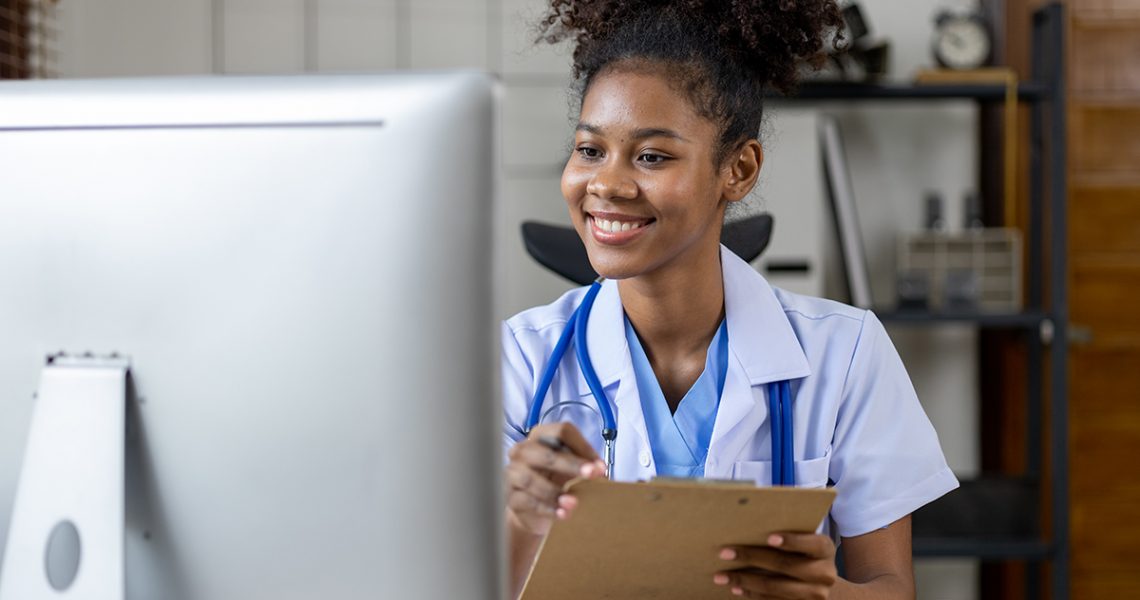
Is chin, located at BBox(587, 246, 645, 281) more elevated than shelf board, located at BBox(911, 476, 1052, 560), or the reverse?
chin, located at BBox(587, 246, 645, 281)

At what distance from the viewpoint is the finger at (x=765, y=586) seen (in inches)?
36.6

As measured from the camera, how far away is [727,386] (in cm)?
126

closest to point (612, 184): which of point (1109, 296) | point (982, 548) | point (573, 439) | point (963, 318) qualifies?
point (573, 439)

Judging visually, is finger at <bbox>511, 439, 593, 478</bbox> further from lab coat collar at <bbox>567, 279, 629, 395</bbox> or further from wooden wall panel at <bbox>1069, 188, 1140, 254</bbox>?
wooden wall panel at <bbox>1069, 188, 1140, 254</bbox>

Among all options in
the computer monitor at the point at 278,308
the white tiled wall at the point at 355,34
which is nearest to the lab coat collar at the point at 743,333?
the computer monitor at the point at 278,308

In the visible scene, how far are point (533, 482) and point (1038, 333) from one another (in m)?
2.46

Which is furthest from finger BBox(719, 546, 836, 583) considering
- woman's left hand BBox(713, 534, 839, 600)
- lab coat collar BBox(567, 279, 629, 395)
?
lab coat collar BBox(567, 279, 629, 395)

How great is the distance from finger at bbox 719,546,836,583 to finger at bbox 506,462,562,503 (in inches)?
5.8

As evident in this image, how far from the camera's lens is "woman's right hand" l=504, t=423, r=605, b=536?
36.4 inches

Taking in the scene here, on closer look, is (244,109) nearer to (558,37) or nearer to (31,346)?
(31,346)

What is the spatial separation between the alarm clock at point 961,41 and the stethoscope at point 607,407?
212cm

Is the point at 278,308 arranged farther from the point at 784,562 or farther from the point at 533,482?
the point at 784,562

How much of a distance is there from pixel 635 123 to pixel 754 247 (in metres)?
0.32

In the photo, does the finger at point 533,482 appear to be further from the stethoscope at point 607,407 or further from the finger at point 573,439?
the stethoscope at point 607,407
